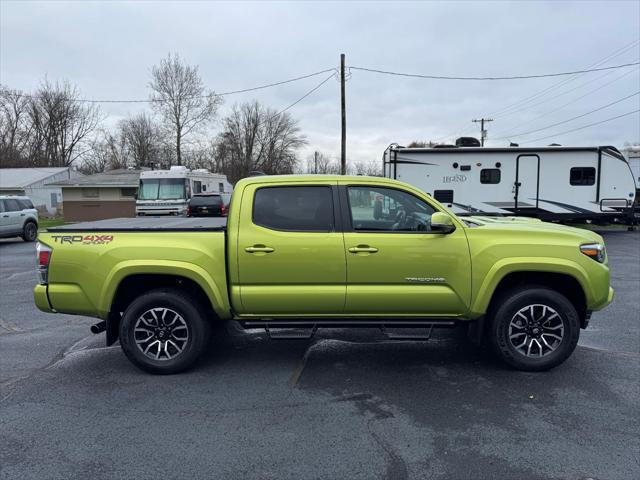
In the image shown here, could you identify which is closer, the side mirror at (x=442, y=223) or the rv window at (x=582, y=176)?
the side mirror at (x=442, y=223)

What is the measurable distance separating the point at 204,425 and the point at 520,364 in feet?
9.67

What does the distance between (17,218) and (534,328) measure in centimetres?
1862

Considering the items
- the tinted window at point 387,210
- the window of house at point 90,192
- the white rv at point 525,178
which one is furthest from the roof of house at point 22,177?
the tinted window at point 387,210


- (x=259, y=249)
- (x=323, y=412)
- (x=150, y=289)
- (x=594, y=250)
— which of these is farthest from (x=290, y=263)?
(x=594, y=250)

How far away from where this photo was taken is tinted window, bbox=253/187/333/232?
4.54 meters

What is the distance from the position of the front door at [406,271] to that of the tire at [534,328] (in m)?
0.43

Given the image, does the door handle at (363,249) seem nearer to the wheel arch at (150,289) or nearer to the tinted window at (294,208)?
the tinted window at (294,208)

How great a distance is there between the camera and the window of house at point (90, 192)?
34.6 metres

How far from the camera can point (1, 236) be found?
1694 centimetres

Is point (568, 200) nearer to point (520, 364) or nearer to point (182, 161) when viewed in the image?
point (520, 364)

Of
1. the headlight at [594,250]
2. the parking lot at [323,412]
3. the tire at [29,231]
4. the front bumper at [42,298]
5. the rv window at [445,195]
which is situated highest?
the rv window at [445,195]

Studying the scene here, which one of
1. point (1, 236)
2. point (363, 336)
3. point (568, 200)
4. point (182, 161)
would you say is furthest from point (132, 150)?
point (363, 336)

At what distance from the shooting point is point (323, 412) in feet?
12.6

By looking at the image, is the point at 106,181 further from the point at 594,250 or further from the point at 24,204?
the point at 594,250
